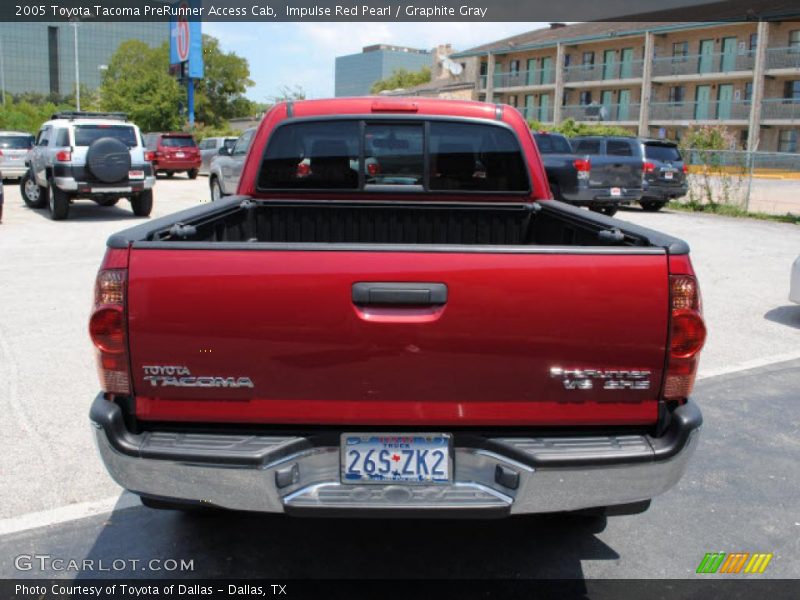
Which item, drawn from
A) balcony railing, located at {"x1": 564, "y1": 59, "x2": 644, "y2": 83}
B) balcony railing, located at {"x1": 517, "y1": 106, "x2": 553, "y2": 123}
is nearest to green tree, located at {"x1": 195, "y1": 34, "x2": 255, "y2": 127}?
balcony railing, located at {"x1": 517, "y1": 106, "x2": 553, "y2": 123}

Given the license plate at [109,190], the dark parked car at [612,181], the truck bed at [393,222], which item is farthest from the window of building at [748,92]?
the truck bed at [393,222]

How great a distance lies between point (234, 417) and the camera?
2867 mm

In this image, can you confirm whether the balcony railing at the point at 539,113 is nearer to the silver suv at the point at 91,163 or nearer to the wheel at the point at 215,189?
the wheel at the point at 215,189

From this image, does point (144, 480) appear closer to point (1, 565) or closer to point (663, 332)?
point (1, 565)

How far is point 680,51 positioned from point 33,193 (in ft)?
142

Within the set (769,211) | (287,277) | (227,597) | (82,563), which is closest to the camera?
(287,277)

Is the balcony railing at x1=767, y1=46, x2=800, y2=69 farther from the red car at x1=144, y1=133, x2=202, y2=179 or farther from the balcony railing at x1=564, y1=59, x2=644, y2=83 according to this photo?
the red car at x1=144, y1=133, x2=202, y2=179

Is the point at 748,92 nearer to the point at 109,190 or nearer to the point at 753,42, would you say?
the point at 753,42

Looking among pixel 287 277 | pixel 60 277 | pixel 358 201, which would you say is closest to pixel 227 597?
pixel 287 277

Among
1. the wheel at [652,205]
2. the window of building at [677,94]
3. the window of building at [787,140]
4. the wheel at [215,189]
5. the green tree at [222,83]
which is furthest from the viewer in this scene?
the green tree at [222,83]

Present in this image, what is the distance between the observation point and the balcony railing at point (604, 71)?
5253 centimetres

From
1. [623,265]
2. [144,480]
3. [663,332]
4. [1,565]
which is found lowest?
[1,565]

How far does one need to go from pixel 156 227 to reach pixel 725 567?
2.89 m

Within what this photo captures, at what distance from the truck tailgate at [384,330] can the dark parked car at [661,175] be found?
18009 mm
